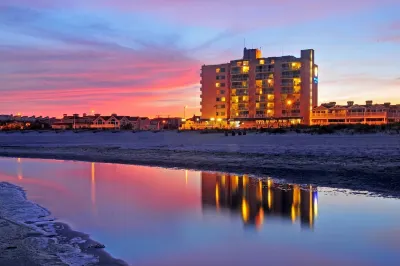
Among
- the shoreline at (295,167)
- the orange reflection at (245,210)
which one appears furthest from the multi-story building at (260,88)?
the orange reflection at (245,210)

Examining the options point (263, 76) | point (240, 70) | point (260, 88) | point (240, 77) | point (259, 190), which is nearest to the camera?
point (259, 190)

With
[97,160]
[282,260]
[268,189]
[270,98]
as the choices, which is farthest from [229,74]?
[282,260]

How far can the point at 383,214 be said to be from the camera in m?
10.6

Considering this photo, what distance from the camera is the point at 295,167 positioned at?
2125 centimetres

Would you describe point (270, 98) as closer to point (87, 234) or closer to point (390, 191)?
point (390, 191)

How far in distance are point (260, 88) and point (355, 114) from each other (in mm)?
23736

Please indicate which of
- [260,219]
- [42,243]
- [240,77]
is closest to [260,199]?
[260,219]

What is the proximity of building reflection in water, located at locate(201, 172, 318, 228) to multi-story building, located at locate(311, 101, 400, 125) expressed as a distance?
85.2 meters

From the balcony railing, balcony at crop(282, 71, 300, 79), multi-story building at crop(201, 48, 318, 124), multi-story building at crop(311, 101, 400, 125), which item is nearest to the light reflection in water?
the balcony railing

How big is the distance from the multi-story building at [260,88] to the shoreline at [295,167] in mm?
74893

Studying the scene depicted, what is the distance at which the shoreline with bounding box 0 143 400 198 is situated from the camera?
15859 mm

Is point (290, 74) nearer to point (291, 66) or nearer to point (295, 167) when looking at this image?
point (291, 66)

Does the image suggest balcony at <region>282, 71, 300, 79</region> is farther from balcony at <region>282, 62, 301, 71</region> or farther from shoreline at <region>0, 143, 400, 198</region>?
shoreline at <region>0, 143, 400, 198</region>

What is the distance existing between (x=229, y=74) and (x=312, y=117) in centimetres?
2454
